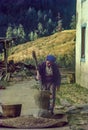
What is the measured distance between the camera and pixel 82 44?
78.2 feet

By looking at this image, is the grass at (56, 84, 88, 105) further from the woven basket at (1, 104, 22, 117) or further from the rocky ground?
the woven basket at (1, 104, 22, 117)

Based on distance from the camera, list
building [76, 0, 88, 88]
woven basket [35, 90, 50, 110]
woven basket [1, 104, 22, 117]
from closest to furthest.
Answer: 1. woven basket [1, 104, 22, 117]
2. woven basket [35, 90, 50, 110]
3. building [76, 0, 88, 88]

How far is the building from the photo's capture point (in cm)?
2253

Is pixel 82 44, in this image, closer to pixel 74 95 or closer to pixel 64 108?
pixel 74 95

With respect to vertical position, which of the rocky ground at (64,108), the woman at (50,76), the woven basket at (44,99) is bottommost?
the rocky ground at (64,108)

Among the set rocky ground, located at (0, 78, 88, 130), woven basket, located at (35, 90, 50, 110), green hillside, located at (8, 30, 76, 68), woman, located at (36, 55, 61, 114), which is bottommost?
rocky ground, located at (0, 78, 88, 130)

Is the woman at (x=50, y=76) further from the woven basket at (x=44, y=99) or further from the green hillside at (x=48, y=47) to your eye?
the green hillside at (x=48, y=47)

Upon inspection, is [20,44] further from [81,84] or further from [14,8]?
[81,84]

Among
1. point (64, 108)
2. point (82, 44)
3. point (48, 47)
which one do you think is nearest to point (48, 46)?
point (48, 47)

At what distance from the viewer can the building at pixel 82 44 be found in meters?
22.5

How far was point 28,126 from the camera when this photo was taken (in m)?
12.0

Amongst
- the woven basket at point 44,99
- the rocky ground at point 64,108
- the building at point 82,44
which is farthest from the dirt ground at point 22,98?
the building at point 82,44

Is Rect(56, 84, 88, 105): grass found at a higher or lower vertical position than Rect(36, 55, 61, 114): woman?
lower

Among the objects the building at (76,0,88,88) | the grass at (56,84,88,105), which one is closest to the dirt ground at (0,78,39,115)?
the grass at (56,84,88,105)
